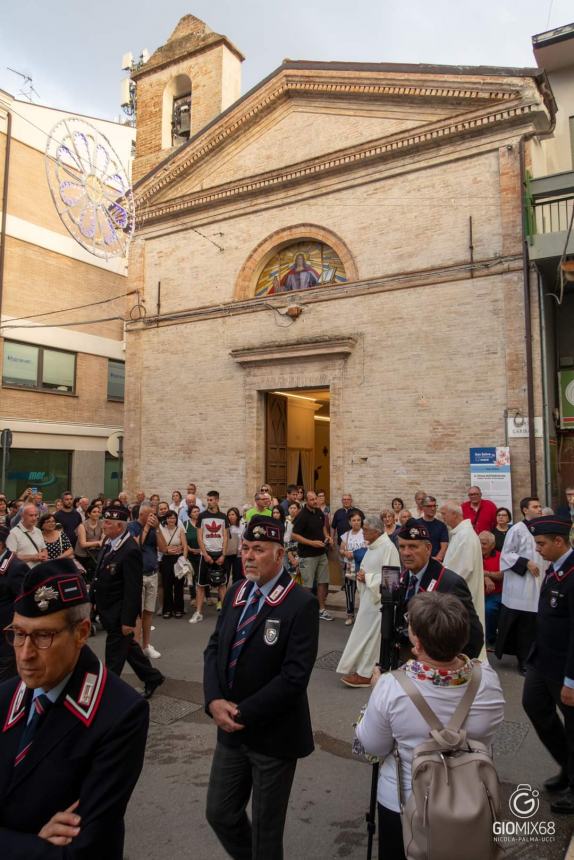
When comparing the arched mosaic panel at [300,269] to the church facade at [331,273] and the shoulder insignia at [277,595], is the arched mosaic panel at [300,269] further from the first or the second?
the shoulder insignia at [277,595]

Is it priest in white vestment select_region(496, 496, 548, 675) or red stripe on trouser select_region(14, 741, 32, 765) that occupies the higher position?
red stripe on trouser select_region(14, 741, 32, 765)

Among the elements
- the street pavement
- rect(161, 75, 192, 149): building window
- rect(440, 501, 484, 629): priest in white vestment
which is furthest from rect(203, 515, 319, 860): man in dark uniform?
rect(161, 75, 192, 149): building window

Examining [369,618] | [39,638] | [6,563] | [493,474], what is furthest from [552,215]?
[39,638]

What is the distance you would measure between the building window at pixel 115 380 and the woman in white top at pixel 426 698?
77.5 ft

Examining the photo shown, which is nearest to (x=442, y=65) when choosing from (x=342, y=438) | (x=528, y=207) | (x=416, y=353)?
(x=528, y=207)

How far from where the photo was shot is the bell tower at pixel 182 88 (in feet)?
61.1

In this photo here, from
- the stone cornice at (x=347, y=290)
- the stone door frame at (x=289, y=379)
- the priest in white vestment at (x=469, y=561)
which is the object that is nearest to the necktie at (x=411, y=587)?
the priest in white vestment at (x=469, y=561)

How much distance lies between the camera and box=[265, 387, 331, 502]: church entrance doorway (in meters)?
16.7

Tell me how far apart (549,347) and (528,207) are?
3.22 metres

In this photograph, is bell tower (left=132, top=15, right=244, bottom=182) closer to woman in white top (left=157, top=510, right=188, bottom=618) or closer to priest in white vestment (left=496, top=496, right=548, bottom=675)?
woman in white top (left=157, top=510, right=188, bottom=618)

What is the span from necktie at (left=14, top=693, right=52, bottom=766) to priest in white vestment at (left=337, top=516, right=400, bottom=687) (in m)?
4.91

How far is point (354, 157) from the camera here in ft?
48.9

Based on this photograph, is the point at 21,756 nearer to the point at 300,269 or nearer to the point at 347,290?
the point at 347,290

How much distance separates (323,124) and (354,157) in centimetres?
174
